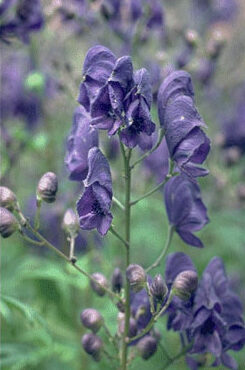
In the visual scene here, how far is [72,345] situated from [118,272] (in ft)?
3.86

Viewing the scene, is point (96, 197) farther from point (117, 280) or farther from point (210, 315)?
point (210, 315)

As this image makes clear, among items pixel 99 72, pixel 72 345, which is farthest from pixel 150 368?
pixel 99 72

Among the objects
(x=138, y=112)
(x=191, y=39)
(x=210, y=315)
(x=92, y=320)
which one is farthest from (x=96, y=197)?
(x=191, y=39)

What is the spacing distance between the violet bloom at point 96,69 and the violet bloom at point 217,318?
0.86m

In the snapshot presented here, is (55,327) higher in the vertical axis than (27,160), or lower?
lower

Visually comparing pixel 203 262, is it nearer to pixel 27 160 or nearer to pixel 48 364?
pixel 48 364

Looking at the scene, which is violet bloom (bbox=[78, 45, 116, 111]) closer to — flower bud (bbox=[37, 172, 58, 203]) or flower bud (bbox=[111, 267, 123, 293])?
flower bud (bbox=[37, 172, 58, 203])

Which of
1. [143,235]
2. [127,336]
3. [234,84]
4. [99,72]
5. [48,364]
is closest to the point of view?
[99,72]

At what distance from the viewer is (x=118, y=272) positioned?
254cm

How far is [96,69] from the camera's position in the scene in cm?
226

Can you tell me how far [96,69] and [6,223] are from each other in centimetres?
64

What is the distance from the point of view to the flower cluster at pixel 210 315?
2.48 meters

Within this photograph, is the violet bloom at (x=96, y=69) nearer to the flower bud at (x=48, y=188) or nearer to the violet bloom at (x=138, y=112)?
the violet bloom at (x=138, y=112)

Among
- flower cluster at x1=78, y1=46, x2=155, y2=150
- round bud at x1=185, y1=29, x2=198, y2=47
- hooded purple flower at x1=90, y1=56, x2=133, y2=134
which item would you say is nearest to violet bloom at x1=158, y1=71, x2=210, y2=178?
flower cluster at x1=78, y1=46, x2=155, y2=150
